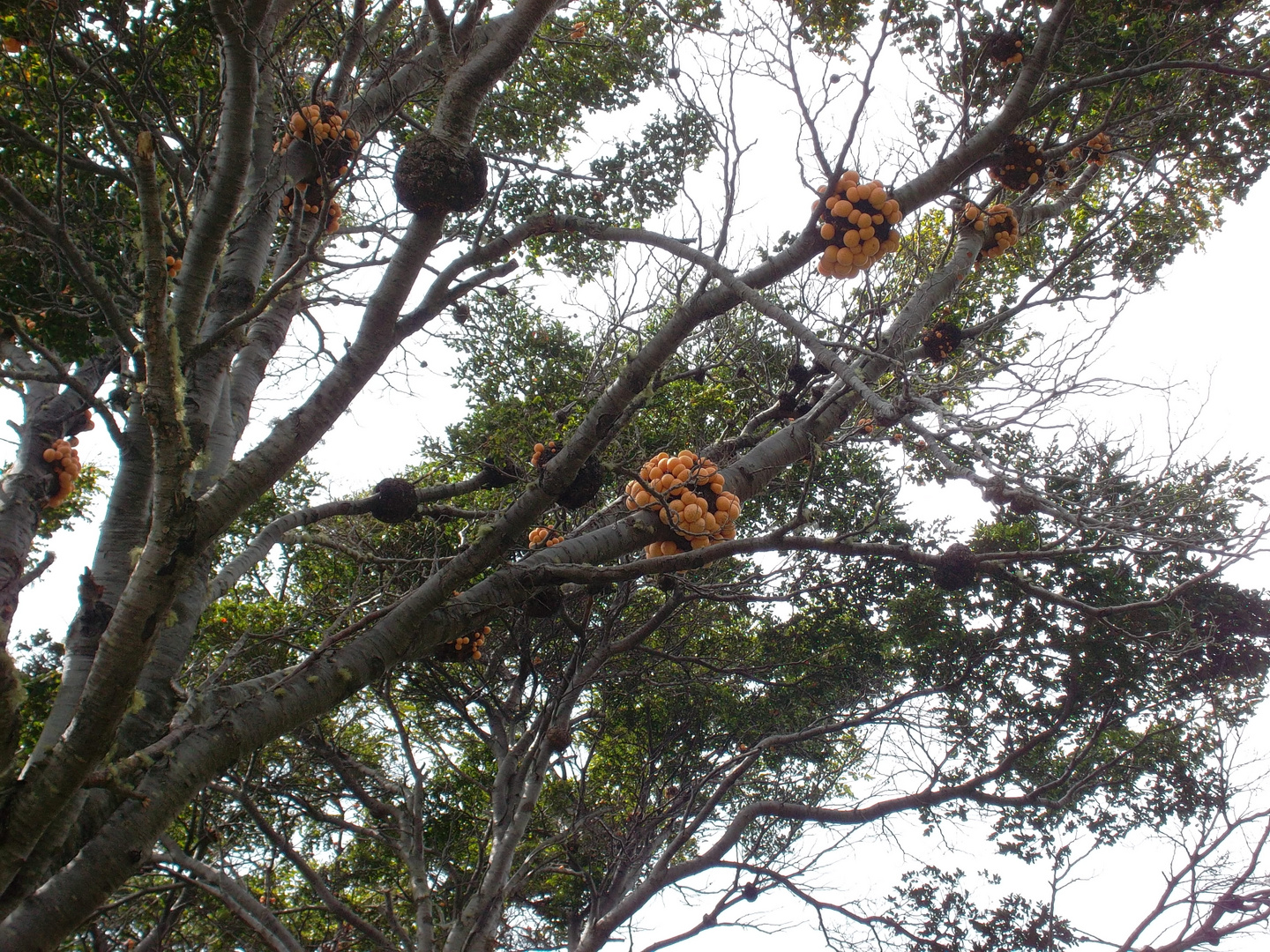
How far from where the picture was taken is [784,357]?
19.2 feet

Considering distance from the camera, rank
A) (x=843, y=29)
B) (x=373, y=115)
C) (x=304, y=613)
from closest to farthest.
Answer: (x=373, y=115) < (x=843, y=29) < (x=304, y=613)

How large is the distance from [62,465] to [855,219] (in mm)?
4928

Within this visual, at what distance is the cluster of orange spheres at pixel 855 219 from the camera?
2951mm

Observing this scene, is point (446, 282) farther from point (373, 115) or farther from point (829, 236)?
point (373, 115)

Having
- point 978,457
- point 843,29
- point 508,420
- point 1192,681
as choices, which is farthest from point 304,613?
point 1192,681

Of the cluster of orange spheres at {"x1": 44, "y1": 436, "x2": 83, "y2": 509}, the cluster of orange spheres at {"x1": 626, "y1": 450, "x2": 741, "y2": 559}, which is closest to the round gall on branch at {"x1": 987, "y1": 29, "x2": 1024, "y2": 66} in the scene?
the cluster of orange spheres at {"x1": 626, "y1": 450, "x2": 741, "y2": 559}

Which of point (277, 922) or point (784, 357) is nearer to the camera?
point (277, 922)

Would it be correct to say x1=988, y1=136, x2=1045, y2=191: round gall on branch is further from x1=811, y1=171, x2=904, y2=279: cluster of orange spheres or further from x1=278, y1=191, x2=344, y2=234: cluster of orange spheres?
x1=278, y1=191, x2=344, y2=234: cluster of orange spheres

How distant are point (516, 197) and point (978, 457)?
5095mm

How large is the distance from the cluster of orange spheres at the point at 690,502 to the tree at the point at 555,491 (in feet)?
0.07

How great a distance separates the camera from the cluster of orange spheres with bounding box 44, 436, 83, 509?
4.62 meters

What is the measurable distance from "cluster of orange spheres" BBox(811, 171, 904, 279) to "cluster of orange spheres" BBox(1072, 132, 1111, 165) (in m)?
2.15

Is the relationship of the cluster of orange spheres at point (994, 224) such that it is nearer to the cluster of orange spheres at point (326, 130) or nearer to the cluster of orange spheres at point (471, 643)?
the cluster of orange spheres at point (326, 130)

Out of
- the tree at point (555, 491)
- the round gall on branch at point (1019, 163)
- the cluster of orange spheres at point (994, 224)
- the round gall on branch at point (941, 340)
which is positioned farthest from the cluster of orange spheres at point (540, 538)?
the round gall on branch at point (1019, 163)
